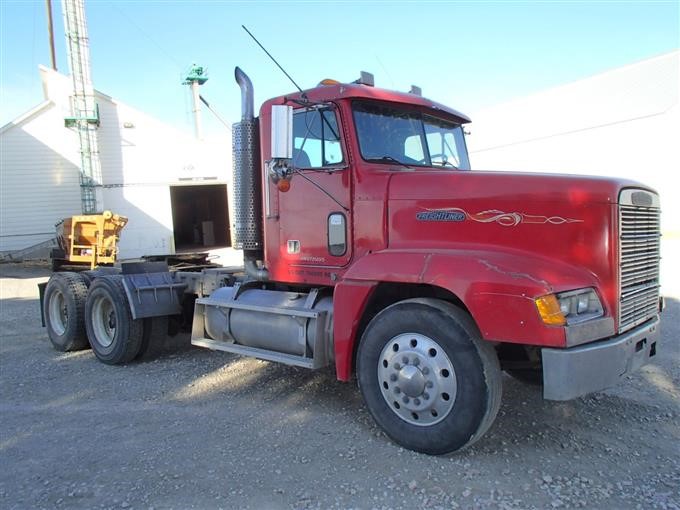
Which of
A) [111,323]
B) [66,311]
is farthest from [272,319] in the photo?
[66,311]

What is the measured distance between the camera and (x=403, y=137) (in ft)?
16.0

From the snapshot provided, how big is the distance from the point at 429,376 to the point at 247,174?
279 centimetres

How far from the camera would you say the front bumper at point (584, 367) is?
3.34 m

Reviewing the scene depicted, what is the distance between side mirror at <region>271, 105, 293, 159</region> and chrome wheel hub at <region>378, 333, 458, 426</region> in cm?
168

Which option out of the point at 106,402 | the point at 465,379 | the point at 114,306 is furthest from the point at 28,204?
the point at 465,379

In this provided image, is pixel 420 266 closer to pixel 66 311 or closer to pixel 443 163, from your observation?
pixel 443 163

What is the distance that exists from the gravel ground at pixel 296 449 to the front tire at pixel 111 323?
564 millimetres

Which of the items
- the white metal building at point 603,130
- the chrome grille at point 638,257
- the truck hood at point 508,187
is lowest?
the chrome grille at point 638,257

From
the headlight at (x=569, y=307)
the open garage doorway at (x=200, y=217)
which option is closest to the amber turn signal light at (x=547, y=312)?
the headlight at (x=569, y=307)

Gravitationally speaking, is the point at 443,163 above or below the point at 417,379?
above

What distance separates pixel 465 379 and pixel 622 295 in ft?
4.01

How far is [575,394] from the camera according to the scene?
3.38 meters

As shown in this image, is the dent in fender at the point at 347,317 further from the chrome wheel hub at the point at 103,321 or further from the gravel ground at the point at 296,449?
the chrome wheel hub at the point at 103,321

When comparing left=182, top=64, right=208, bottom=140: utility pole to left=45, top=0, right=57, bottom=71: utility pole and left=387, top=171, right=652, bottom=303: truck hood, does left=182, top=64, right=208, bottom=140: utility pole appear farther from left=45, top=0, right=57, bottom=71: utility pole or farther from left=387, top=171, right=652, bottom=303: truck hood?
left=387, top=171, right=652, bottom=303: truck hood
